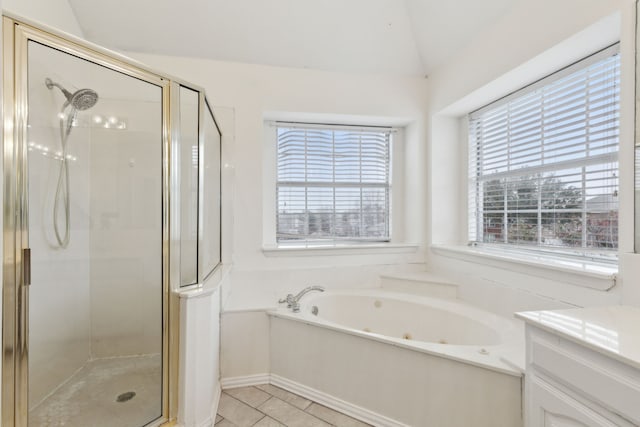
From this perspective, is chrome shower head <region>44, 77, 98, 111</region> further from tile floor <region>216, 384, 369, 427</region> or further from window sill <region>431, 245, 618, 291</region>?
window sill <region>431, 245, 618, 291</region>

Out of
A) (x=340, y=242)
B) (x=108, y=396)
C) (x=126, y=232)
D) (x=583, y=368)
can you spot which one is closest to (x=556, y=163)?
(x=583, y=368)

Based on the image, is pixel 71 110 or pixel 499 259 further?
pixel 499 259

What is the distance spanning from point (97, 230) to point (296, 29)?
6.35 ft

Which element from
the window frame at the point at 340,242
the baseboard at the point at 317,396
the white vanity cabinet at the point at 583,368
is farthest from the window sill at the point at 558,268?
the baseboard at the point at 317,396

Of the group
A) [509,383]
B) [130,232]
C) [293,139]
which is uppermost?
[293,139]

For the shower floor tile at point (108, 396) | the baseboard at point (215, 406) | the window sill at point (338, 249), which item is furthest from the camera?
the window sill at point (338, 249)

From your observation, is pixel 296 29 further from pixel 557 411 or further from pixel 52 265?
pixel 557 411

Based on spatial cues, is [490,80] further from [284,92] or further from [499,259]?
[284,92]

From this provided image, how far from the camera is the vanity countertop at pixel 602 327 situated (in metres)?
0.77

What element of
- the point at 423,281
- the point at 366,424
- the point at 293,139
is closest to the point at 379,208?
the point at 423,281

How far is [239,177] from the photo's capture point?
2.45 m

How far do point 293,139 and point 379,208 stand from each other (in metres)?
1.05

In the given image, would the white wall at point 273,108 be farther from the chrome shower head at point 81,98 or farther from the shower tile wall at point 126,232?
the chrome shower head at point 81,98

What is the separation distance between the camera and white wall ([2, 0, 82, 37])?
1472 millimetres
